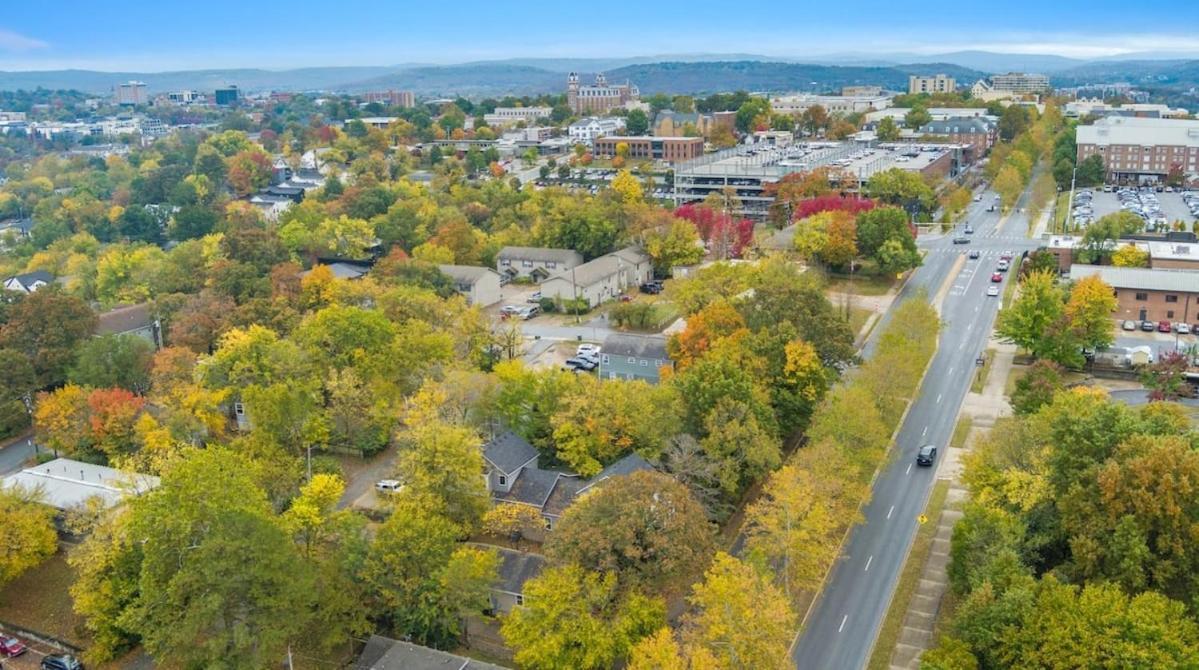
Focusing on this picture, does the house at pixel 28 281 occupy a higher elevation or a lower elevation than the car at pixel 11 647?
higher

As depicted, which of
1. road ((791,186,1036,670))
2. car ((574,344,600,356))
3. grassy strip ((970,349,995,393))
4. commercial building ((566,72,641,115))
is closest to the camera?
road ((791,186,1036,670))

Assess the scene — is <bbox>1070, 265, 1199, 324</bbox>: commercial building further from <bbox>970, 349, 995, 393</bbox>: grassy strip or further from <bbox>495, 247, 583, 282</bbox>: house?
<bbox>495, 247, 583, 282</bbox>: house

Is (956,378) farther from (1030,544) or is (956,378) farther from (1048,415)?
(1030,544)

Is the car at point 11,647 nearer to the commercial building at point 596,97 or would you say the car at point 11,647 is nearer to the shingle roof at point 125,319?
the shingle roof at point 125,319

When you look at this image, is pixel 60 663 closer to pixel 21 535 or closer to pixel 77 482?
pixel 21 535

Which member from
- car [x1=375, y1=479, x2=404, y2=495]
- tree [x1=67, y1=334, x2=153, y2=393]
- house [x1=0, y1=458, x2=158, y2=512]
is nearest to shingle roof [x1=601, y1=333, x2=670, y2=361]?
car [x1=375, y1=479, x2=404, y2=495]

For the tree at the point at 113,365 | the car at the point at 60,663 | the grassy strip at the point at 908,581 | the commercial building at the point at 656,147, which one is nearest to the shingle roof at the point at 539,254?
the tree at the point at 113,365
